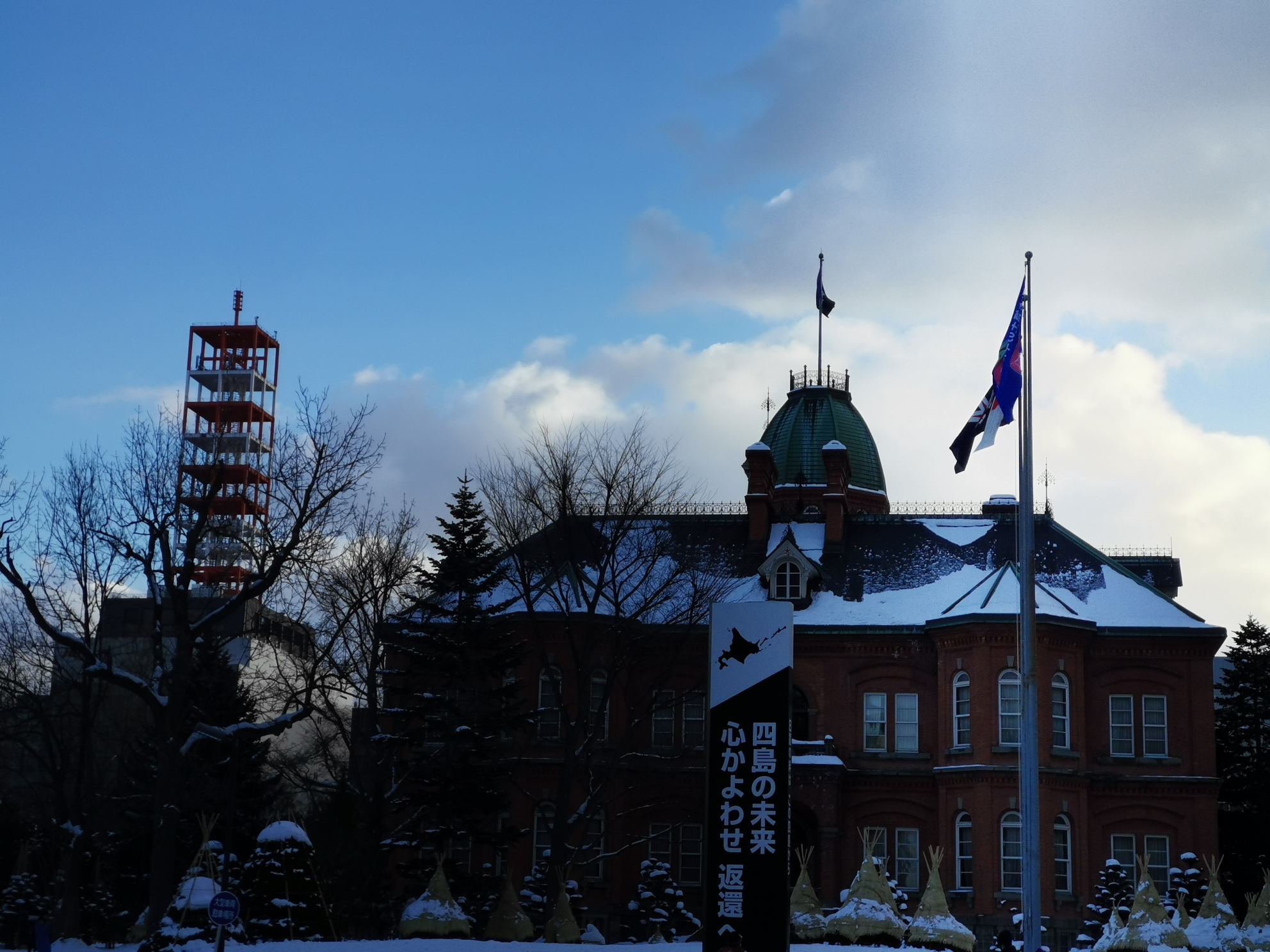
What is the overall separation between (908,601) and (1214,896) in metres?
14.0

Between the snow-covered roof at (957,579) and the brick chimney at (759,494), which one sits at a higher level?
the brick chimney at (759,494)

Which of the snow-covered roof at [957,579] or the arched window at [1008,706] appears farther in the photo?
the snow-covered roof at [957,579]

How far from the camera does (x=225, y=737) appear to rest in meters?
26.4

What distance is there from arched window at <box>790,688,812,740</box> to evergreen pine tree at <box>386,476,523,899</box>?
963 cm

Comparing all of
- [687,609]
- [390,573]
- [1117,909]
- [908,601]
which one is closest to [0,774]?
[390,573]

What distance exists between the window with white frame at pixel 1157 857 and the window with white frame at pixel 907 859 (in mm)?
6166

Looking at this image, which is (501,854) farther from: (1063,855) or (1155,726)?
(1155,726)

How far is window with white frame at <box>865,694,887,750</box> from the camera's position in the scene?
4294 centimetres

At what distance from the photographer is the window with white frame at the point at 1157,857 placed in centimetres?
4106

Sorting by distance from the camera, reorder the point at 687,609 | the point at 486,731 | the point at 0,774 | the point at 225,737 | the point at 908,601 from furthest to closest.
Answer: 1. the point at 0,774
2. the point at 908,601
3. the point at 687,609
4. the point at 486,731
5. the point at 225,737

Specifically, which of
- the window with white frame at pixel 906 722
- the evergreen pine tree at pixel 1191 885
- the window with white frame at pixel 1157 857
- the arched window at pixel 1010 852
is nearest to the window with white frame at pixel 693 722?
the window with white frame at pixel 906 722

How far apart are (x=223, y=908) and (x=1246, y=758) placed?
128ft

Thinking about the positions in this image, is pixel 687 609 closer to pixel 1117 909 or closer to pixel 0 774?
pixel 1117 909

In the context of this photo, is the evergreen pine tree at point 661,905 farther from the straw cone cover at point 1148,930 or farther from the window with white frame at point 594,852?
the straw cone cover at point 1148,930
